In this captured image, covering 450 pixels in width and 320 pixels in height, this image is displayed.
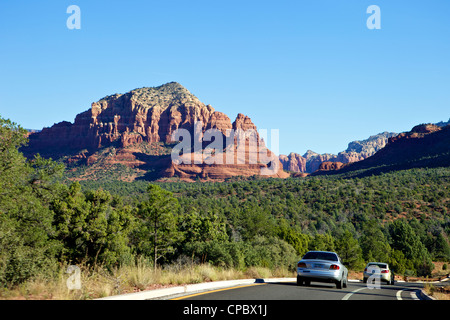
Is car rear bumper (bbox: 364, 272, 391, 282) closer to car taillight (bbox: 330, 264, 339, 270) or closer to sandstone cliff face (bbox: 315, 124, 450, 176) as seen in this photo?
car taillight (bbox: 330, 264, 339, 270)

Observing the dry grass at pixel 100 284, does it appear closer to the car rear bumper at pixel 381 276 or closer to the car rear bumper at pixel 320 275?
the car rear bumper at pixel 320 275

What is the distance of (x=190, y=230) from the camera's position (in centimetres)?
5178

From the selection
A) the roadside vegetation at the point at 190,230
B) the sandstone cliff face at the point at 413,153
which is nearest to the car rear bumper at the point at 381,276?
the roadside vegetation at the point at 190,230

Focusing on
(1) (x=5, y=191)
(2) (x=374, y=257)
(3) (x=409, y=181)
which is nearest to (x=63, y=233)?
(1) (x=5, y=191)

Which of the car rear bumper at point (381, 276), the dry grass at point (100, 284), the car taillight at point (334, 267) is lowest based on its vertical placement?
the car rear bumper at point (381, 276)

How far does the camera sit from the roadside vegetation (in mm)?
11984

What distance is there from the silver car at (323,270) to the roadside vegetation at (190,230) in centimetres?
307

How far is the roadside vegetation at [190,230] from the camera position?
12.0 m

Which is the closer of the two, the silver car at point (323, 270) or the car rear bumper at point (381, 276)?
the silver car at point (323, 270)

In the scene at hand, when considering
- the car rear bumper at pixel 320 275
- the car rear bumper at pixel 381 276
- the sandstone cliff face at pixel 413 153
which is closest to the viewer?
the car rear bumper at pixel 320 275

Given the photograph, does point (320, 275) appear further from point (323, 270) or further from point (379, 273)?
point (379, 273)

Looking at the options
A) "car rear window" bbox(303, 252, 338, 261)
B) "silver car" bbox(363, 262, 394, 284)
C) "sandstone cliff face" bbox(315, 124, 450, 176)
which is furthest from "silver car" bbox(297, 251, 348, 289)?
"sandstone cliff face" bbox(315, 124, 450, 176)

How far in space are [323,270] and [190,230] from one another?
38.4m
